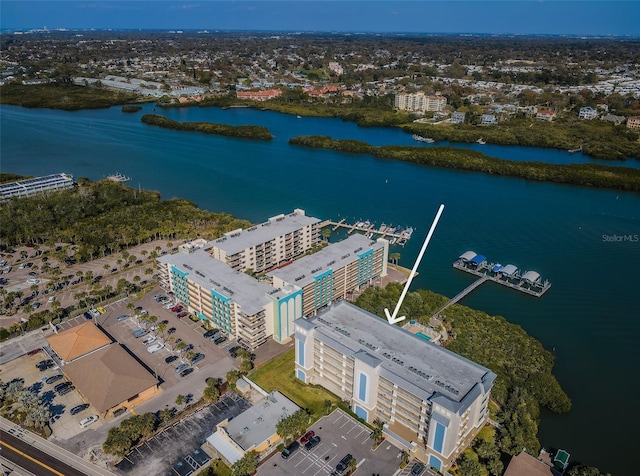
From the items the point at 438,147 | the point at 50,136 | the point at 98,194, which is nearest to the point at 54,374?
the point at 98,194

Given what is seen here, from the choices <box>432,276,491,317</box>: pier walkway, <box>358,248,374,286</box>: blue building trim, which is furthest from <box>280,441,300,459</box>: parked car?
<box>358,248,374,286</box>: blue building trim

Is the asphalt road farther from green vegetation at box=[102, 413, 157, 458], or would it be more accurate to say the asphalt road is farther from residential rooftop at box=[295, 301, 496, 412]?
residential rooftop at box=[295, 301, 496, 412]

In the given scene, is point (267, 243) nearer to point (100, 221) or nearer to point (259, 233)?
point (259, 233)

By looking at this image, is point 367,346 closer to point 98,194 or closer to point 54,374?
point 54,374

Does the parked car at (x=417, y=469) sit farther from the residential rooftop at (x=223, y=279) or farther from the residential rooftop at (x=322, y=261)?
the residential rooftop at (x=322, y=261)

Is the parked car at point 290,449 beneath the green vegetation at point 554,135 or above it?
beneath

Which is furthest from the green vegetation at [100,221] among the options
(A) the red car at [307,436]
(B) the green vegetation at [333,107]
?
(B) the green vegetation at [333,107]

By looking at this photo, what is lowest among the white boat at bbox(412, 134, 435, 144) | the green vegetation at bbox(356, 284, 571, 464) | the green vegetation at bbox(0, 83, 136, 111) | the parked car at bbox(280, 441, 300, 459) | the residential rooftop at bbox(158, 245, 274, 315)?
the parked car at bbox(280, 441, 300, 459)
